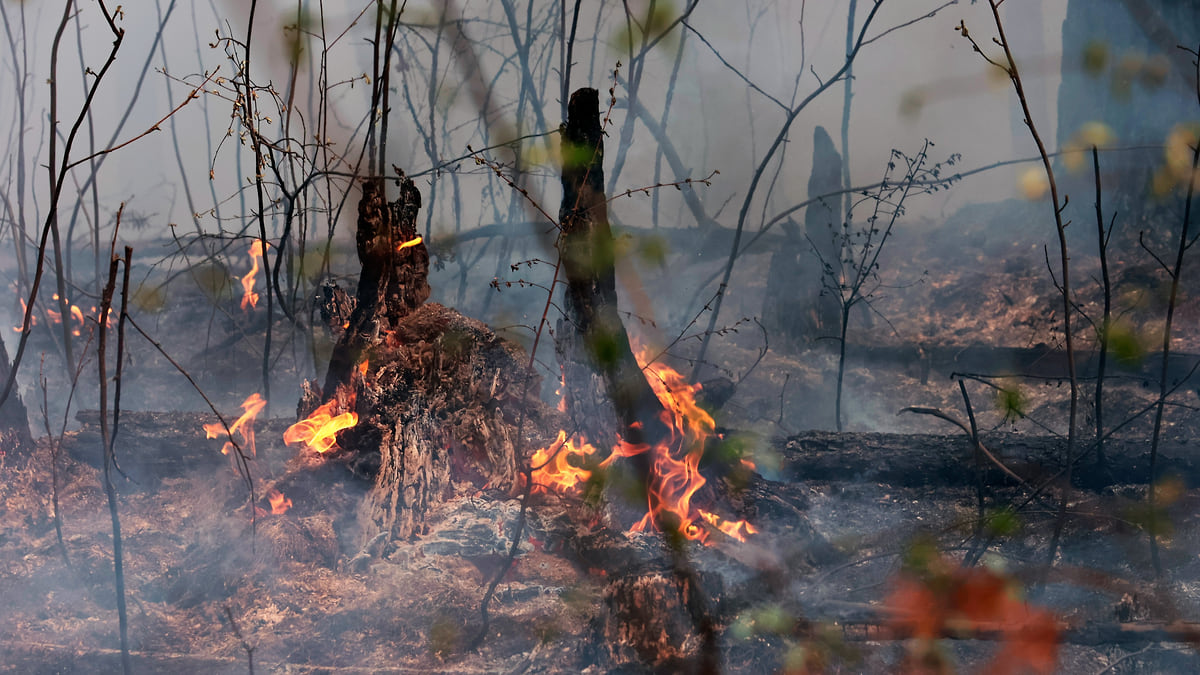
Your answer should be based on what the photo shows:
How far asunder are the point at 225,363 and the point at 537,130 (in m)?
3.65

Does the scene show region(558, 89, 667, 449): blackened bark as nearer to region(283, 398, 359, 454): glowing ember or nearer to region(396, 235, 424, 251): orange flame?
region(396, 235, 424, 251): orange flame

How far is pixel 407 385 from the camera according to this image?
347cm

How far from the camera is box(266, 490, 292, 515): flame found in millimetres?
3348

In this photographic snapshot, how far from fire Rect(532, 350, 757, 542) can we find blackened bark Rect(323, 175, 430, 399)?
44.0 inches

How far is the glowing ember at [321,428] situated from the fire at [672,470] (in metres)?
1.03

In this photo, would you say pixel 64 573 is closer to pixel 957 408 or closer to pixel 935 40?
pixel 957 408

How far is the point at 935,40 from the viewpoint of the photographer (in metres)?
6.72

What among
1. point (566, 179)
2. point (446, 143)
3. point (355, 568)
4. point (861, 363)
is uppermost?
point (446, 143)

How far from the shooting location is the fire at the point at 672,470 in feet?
10.9

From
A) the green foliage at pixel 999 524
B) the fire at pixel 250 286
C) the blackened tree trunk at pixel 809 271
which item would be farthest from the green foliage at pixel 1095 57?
the fire at pixel 250 286

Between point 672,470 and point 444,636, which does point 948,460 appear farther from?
point 444,636

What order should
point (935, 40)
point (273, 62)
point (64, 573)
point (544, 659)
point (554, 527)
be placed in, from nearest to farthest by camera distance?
point (544, 659)
point (64, 573)
point (554, 527)
point (273, 62)
point (935, 40)

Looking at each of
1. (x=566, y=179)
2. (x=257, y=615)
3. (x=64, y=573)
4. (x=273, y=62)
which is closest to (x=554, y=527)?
(x=257, y=615)

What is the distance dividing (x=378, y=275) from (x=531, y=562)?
1665 mm
